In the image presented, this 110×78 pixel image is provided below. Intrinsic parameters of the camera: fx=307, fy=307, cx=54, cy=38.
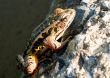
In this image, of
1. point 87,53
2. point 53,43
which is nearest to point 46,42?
point 53,43

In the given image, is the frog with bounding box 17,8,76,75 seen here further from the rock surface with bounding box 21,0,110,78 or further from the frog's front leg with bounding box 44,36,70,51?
the rock surface with bounding box 21,0,110,78

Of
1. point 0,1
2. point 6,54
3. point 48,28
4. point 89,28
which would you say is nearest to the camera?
point 89,28

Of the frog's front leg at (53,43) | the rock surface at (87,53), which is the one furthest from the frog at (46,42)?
the rock surface at (87,53)

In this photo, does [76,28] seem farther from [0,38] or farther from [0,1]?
[0,1]

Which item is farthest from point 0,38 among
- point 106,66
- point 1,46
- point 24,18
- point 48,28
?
point 106,66

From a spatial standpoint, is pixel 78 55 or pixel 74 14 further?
pixel 74 14

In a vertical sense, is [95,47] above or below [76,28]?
below

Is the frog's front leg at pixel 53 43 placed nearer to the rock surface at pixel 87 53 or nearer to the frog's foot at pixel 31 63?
the rock surface at pixel 87 53

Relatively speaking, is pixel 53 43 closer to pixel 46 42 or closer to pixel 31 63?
pixel 46 42
